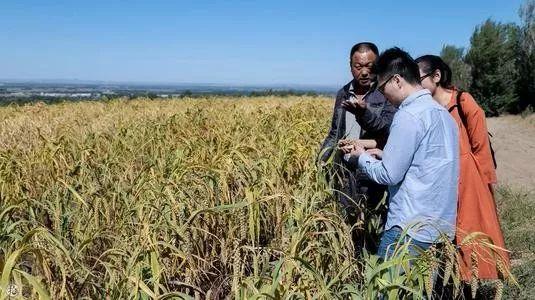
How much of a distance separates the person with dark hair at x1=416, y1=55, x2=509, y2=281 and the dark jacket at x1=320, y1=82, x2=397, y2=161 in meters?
0.26

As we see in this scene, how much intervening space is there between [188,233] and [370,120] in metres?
1.18

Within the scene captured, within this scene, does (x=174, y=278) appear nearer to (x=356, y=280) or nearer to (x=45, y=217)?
(x=356, y=280)

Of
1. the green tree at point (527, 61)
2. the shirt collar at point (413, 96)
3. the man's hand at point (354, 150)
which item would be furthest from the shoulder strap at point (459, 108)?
the green tree at point (527, 61)

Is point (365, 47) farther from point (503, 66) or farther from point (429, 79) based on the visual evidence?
point (503, 66)

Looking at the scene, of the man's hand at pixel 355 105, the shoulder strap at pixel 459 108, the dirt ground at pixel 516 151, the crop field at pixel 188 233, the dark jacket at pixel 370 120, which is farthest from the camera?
the dirt ground at pixel 516 151

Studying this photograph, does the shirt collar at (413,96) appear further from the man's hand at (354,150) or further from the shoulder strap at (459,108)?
the shoulder strap at (459,108)

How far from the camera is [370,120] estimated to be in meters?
2.69

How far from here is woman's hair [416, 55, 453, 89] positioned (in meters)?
2.76

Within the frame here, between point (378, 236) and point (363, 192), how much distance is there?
27cm

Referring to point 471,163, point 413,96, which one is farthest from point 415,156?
point 471,163

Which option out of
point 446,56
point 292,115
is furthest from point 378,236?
point 446,56

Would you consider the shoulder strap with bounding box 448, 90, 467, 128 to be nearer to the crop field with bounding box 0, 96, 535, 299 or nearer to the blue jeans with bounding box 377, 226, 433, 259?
the crop field with bounding box 0, 96, 535, 299

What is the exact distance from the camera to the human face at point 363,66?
2.95 m

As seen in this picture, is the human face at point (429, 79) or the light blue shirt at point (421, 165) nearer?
the light blue shirt at point (421, 165)
